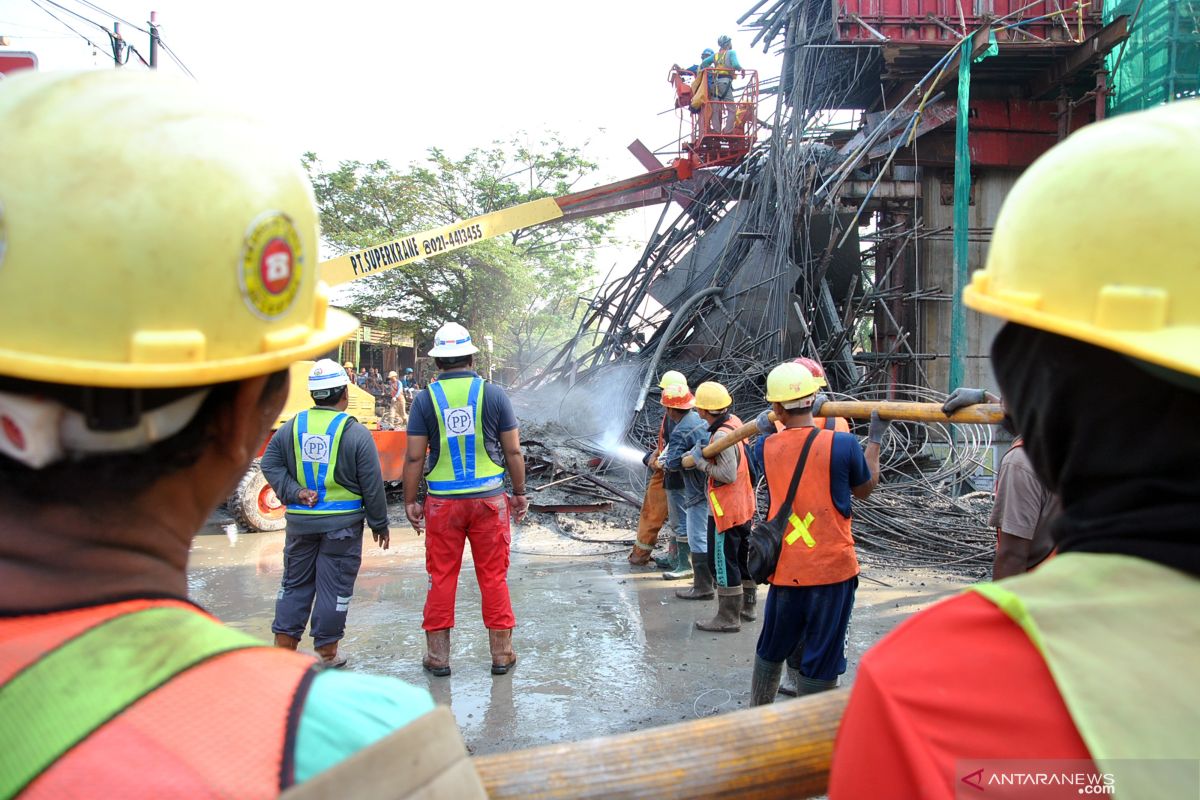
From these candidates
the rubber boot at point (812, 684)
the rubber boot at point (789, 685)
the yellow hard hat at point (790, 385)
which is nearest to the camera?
the rubber boot at point (812, 684)

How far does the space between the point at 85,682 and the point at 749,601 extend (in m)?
5.84

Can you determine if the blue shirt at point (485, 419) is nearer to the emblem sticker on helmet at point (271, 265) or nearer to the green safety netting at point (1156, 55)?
the emblem sticker on helmet at point (271, 265)

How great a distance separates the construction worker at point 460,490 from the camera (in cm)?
485

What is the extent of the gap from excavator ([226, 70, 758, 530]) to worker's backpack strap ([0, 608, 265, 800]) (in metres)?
6.98

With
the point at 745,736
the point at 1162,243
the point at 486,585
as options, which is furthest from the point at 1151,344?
the point at 486,585

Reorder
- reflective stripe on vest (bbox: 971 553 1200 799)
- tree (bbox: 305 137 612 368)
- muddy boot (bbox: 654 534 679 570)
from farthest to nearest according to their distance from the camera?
tree (bbox: 305 137 612 368), muddy boot (bbox: 654 534 679 570), reflective stripe on vest (bbox: 971 553 1200 799)

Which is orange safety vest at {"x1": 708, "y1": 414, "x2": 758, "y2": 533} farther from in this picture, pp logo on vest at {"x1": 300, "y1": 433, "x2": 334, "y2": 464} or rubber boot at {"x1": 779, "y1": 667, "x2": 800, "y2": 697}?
pp logo on vest at {"x1": 300, "y1": 433, "x2": 334, "y2": 464}

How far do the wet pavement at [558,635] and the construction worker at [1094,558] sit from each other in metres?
3.53

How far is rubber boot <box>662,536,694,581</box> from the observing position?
7.23 m

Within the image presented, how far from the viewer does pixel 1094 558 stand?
0.93 metres

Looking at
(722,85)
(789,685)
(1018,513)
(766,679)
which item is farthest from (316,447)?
(722,85)

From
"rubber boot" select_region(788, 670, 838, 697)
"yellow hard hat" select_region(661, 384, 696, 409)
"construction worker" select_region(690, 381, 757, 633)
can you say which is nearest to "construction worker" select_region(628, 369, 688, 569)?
"yellow hard hat" select_region(661, 384, 696, 409)

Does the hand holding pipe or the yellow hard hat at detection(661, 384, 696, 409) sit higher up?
the hand holding pipe

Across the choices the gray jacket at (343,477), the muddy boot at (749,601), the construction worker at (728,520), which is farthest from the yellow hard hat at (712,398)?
the gray jacket at (343,477)
